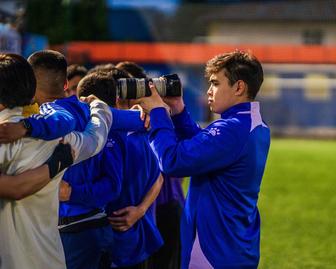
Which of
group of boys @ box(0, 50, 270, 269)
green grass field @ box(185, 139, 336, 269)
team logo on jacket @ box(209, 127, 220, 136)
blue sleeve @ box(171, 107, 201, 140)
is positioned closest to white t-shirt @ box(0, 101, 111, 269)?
group of boys @ box(0, 50, 270, 269)

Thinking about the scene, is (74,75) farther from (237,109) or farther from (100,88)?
(237,109)

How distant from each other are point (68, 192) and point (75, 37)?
49368mm

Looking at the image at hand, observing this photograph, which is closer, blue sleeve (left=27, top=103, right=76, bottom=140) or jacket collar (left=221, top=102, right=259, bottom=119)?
blue sleeve (left=27, top=103, right=76, bottom=140)

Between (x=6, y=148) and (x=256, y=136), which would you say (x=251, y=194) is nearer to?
(x=256, y=136)

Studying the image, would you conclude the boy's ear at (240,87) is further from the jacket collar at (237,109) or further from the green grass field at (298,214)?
the green grass field at (298,214)

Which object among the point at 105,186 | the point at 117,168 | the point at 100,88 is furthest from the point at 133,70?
the point at 105,186

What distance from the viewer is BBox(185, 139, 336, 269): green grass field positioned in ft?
29.3

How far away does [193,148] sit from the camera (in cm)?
390

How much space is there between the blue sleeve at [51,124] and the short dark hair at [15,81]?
96 millimetres

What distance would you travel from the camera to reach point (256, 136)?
4.04 m

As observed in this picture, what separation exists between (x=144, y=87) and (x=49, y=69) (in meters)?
0.58

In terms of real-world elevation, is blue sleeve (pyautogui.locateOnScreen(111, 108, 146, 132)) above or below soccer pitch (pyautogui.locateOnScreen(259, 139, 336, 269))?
above

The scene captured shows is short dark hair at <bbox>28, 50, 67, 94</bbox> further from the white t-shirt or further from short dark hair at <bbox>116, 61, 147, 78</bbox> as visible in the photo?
short dark hair at <bbox>116, 61, 147, 78</bbox>

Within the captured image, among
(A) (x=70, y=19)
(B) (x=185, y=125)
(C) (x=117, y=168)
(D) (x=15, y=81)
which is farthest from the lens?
(A) (x=70, y=19)
